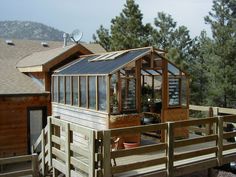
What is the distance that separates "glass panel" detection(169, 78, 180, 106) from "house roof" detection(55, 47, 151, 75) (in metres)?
1.51

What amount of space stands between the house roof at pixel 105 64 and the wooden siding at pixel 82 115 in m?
1.21

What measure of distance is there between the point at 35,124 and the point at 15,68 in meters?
3.37

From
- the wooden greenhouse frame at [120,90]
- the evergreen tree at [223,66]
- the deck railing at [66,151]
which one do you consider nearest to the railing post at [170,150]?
the deck railing at [66,151]

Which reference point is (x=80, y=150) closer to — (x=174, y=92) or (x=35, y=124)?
(x=174, y=92)

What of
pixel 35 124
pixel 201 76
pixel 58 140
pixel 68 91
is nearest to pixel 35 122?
pixel 35 124

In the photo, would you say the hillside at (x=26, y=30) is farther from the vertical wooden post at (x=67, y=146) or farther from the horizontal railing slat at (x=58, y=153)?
the vertical wooden post at (x=67, y=146)

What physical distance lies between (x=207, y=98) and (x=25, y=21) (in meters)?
183

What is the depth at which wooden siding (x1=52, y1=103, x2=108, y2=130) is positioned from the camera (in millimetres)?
10477

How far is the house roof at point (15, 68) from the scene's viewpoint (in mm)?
13463

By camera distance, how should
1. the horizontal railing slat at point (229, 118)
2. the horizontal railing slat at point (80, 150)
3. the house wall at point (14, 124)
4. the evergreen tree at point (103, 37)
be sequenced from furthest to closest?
the evergreen tree at point (103, 37) → the house wall at point (14, 124) → the horizontal railing slat at point (229, 118) → the horizontal railing slat at point (80, 150)

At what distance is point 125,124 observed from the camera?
10.4m

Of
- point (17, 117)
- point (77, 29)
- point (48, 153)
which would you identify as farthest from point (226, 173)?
point (77, 29)

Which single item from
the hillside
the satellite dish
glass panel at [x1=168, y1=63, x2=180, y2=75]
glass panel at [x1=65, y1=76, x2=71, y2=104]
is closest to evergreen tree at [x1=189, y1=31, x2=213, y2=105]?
the satellite dish

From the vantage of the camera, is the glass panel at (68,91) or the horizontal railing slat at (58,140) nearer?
the horizontal railing slat at (58,140)
